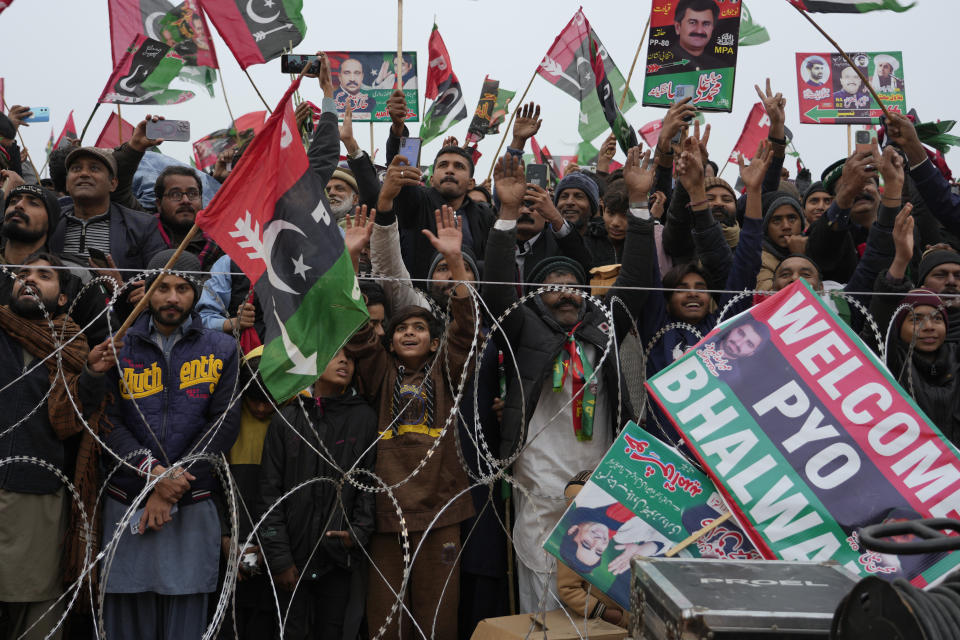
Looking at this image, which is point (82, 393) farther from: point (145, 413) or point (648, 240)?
point (648, 240)

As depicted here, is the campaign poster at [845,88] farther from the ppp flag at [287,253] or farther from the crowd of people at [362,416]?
the ppp flag at [287,253]

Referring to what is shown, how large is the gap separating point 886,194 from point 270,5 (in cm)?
603

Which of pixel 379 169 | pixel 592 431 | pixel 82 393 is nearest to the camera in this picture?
pixel 82 393

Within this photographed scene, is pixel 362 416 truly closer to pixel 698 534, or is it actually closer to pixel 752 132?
pixel 698 534

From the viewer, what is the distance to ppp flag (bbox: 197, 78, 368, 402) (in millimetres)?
4469

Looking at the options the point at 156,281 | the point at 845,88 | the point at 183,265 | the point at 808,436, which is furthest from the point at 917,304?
the point at 845,88

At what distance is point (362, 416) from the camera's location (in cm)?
577

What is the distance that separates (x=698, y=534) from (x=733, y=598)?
129cm

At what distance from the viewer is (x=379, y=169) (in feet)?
36.0

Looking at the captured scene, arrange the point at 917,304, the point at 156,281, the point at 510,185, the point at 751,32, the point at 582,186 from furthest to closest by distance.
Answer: the point at 751,32 → the point at 582,186 → the point at 510,185 → the point at 917,304 → the point at 156,281

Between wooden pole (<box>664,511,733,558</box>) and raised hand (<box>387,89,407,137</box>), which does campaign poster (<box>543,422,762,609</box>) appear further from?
raised hand (<box>387,89,407,137</box>)

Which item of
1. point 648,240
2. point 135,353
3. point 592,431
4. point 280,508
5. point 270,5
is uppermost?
point 270,5

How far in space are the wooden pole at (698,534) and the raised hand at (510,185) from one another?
2.62 m

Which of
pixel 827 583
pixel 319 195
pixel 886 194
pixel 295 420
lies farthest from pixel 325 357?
pixel 886 194
